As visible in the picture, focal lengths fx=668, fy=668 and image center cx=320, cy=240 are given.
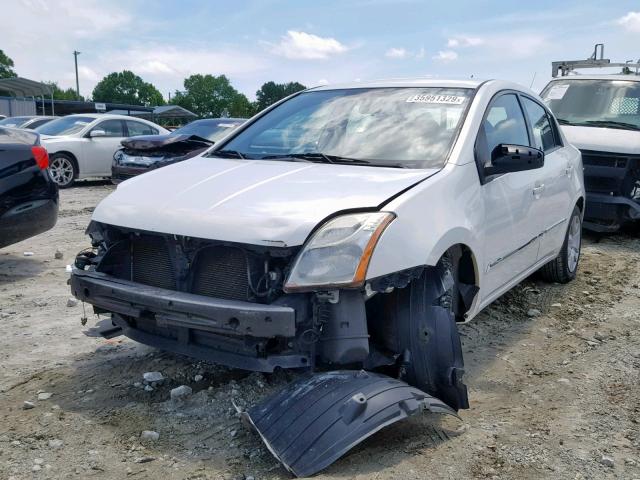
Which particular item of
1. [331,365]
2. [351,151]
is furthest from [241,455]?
[351,151]

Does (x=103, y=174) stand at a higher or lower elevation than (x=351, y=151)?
lower

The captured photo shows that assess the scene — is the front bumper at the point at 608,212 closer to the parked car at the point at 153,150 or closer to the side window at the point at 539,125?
the side window at the point at 539,125

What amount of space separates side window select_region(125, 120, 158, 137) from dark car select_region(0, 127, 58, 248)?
8.32 m

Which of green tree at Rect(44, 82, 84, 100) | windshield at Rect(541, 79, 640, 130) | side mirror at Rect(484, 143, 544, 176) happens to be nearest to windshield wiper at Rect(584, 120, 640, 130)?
windshield at Rect(541, 79, 640, 130)

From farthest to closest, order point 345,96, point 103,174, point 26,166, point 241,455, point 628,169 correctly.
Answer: point 103,174, point 628,169, point 26,166, point 345,96, point 241,455

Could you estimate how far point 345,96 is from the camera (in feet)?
14.9

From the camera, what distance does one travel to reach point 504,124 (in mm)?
4516

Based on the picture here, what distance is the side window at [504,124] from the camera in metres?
4.20

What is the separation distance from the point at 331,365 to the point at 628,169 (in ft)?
20.1

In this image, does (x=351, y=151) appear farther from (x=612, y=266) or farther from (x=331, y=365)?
(x=612, y=266)

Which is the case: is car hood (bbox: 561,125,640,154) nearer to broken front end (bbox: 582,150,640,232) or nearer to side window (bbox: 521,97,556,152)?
broken front end (bbox: 582,150,640,232)

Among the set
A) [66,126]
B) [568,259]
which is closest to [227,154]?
[568,259]

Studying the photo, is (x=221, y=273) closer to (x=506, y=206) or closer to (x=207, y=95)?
(x=506, y=206)

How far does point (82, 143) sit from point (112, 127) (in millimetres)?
929
